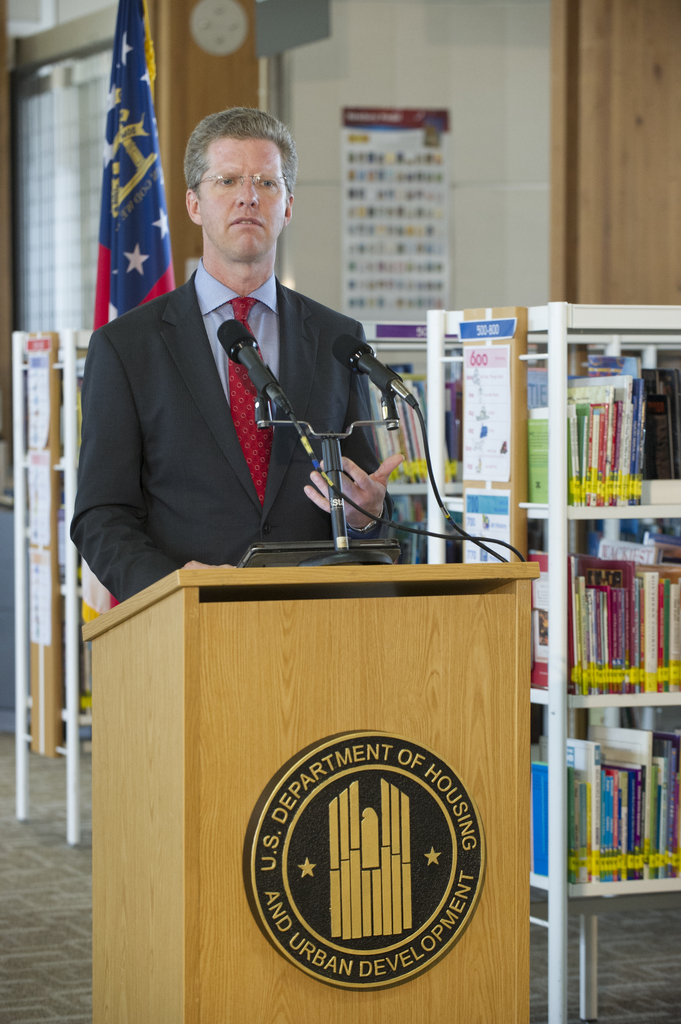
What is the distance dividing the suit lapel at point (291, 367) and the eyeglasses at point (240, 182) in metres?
0.22

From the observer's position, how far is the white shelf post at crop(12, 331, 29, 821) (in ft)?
14.2

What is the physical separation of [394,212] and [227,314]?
17.0 ft

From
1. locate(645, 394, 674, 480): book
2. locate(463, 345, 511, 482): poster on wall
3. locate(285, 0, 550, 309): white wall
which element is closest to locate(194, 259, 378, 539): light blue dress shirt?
locate(463, 345, 511, 482): poster on wall

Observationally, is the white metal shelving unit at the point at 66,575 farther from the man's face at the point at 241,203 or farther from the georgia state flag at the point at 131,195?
the man's face at the point at 241,203

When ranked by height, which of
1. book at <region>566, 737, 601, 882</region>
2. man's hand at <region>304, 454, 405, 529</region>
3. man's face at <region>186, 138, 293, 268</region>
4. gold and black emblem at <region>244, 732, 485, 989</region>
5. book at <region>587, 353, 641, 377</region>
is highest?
man's face at <region>186, 138, 293, 268</region>

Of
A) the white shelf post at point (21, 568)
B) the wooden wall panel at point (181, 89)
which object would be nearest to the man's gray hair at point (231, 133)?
the white shelf post at point (21, 568)

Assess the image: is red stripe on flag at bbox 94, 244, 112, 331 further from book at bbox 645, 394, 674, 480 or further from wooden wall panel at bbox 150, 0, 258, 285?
book at bbox 645, 394, 674, 480

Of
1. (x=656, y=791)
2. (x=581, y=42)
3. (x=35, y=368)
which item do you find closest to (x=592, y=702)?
(x=656, y=791)

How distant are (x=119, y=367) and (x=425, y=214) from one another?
5466mm

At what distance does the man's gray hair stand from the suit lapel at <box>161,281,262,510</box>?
Result: 0.76 ft

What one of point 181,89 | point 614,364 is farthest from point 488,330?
point 181,89

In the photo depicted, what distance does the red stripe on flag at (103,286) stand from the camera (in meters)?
3.89

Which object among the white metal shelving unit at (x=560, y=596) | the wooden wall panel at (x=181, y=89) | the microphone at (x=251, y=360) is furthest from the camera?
the wooden wall panel at (x=181, y=89)

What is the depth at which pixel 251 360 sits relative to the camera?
5.25 ft
